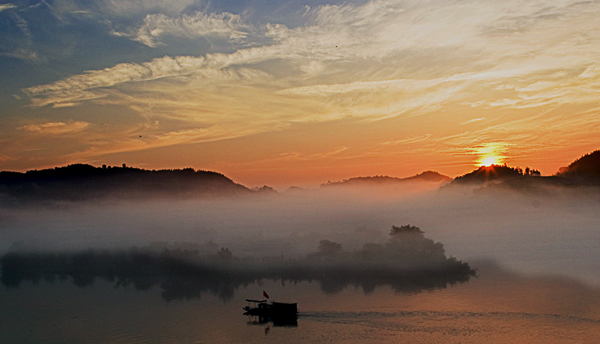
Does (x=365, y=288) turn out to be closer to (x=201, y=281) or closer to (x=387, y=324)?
(x=387, y=324)

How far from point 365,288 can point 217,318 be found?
4710cm

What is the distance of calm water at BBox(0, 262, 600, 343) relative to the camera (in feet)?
270

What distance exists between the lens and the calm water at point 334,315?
8238cm

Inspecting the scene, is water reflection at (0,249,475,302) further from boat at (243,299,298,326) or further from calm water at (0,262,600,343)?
boat at (243,299,298,326)

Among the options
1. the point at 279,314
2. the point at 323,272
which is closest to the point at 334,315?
the point at 279,314

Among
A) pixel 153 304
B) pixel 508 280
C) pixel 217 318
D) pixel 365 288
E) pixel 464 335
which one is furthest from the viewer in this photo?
pixel 508 280

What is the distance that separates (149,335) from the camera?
293 feet

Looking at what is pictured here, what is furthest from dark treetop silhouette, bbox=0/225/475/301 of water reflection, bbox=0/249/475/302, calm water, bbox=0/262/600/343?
calm water, bbox=0/262/600/343

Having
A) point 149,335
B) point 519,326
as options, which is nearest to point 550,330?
point 519,326

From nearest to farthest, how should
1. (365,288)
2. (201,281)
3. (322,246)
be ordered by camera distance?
(365,288)
(201,281)
(322,246)

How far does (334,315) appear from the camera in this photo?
95.1m

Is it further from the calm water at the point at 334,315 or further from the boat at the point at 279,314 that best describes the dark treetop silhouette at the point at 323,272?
the boat at the point at 279,314

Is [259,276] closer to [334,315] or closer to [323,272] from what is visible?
[323,272]

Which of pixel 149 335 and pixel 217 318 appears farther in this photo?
pixel 217 318
